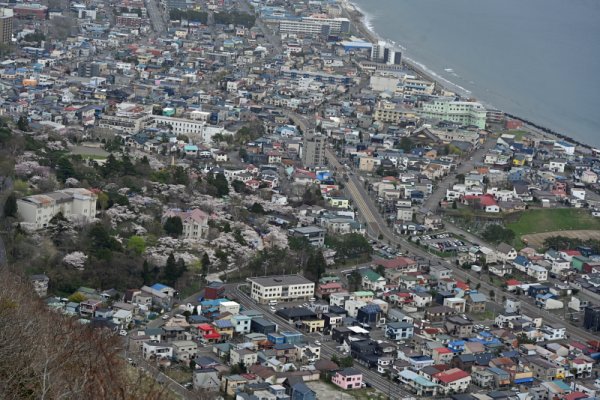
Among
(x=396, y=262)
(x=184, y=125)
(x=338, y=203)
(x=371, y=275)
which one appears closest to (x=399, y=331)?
(x=371, y=275)

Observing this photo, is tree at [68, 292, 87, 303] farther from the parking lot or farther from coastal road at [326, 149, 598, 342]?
the parking lot

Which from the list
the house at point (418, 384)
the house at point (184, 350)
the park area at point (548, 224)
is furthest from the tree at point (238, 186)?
the house at point (418, 384)

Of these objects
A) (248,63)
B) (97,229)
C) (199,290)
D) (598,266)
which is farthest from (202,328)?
(248,63)

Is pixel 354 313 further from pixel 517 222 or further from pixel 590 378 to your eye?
pixel 517 222

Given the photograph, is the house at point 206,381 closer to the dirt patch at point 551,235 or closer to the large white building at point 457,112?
the dirt patch at point 551,235

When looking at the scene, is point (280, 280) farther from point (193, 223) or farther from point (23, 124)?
point (23, 124)

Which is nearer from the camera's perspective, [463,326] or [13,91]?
[463,326]
